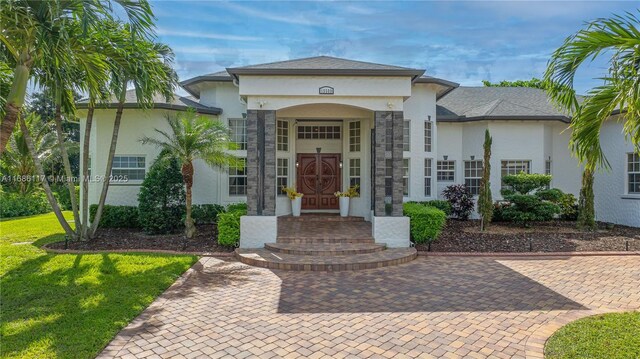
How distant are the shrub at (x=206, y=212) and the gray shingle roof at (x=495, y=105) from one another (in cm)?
1036

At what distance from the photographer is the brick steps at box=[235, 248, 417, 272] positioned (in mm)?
8984

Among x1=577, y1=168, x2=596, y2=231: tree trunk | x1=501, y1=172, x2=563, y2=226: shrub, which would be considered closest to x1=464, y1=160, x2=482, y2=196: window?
x1=501, y1=172, x2=563, y2=226: shrub

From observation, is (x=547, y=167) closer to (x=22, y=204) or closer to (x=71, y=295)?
(x=71, y=295)

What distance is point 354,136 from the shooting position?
584 inches

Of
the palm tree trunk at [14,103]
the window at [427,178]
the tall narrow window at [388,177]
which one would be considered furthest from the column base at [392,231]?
the palm tree trunk at [14,103]

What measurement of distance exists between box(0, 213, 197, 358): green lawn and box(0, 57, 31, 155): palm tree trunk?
2688 mm

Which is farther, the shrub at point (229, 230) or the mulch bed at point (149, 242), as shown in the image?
the shrub at point (229, 230)

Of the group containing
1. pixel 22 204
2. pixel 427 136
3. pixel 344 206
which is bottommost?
pixel 22 204

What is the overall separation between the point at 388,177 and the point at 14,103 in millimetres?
9342

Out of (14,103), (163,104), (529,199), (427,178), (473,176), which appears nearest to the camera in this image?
(14,103)

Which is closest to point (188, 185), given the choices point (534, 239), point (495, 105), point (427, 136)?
point (427, 136)

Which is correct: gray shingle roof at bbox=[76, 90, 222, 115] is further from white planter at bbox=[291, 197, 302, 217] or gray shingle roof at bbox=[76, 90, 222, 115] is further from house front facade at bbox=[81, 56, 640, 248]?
white planter at bbox=[291, 197, 302, 217]

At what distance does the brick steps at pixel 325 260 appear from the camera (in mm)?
8984

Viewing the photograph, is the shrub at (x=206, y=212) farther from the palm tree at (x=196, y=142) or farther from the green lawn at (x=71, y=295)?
the green lawn at (x=71, y=295)
